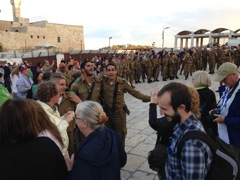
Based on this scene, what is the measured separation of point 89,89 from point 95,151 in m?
2.25

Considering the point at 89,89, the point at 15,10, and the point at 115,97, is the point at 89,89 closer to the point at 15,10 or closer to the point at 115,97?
the point at 115,97

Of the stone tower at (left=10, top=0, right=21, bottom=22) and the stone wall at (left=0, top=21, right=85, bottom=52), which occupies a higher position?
the stone tower at (left=10, top=0, right=21, bottom=22)

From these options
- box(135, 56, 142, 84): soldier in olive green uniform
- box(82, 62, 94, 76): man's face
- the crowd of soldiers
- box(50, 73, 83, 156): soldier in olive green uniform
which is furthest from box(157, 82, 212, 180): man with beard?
box(135, 56, 142, 84): soldier in olive green uniform

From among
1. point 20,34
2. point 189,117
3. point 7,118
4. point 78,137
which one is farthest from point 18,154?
point 20,34

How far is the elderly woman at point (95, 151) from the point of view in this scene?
1544mm

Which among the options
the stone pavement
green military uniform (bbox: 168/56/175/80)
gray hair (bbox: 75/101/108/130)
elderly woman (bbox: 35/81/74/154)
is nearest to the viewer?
gray hair (bbox: 75/101/108/130)

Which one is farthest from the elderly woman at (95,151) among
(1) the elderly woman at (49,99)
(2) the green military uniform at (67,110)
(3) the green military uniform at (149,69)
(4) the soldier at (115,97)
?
(3) the green military uniform at (149,69)

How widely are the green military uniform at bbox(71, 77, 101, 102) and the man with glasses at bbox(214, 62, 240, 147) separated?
6.37ft

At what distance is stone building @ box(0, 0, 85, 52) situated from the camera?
46.2 m

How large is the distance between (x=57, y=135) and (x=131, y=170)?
2209 millimetres

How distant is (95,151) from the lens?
156 centimetres

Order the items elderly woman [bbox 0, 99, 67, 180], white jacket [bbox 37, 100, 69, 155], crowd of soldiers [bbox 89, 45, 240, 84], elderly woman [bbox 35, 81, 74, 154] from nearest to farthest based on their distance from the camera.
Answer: elderly woman [bbox 0, 99, 67, 180], white jacket [bbox 37, 100, 69, 155], elderly woman [bbox 35, 81, 74, 154], crowd of soldiers [bbox 89, 45, 240, 84]

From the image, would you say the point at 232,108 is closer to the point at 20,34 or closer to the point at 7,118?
the point at 7,118

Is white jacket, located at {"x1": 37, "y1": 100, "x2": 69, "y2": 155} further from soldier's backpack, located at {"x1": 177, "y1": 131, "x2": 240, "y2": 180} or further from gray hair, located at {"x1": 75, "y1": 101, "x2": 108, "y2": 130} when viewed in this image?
soldier's backpack, located at {"x1": 177, "y1": 131, "x2": 240, "y2": 180}
